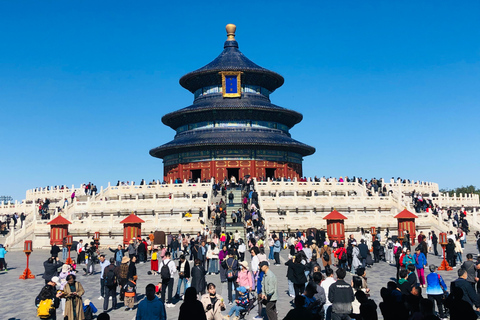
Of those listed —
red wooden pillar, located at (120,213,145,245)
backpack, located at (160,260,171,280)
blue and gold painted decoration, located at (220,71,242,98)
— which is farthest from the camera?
blue and gold painted decoration, located at (220,71,242,98)

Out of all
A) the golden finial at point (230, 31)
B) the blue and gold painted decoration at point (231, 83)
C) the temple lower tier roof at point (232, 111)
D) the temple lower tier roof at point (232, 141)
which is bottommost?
the temple lower tier roof at point (232, 141)

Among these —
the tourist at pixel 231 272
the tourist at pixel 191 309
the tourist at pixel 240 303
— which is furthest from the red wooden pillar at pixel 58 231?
the tourist at pixel 191 309

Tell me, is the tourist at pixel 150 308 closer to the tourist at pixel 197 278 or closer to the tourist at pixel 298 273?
the tourist at pixel 197 278

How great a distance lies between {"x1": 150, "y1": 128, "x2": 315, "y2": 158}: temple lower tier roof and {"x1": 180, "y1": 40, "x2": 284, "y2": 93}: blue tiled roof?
24.2ft

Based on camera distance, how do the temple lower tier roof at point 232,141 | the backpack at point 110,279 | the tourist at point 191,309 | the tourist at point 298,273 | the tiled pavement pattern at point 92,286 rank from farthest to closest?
the temple lower tier roof at point 232,141
the tiled pavement pattern at point 92,286
the backpack at point 110,279
the tourist at point 298,273
the tourist at point 191,309

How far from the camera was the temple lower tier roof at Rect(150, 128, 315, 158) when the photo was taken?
5091cm

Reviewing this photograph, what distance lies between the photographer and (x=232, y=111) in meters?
54.2

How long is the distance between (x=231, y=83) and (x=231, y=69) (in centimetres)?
163

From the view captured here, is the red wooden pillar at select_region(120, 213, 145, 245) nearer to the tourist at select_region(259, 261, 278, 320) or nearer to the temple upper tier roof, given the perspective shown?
the tourist at select_region(259, 261, 278, 320)

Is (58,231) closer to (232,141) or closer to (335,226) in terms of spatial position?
(335,226)

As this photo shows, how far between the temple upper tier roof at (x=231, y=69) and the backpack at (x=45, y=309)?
48.5 m

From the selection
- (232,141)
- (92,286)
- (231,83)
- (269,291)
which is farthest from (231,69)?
(269,291)

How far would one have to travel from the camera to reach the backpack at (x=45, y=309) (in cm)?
1014

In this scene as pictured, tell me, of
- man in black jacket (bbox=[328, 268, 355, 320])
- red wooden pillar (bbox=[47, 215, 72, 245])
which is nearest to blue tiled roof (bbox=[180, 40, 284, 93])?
red wooden pillar (bbox=[47, 215, 72, 245])
